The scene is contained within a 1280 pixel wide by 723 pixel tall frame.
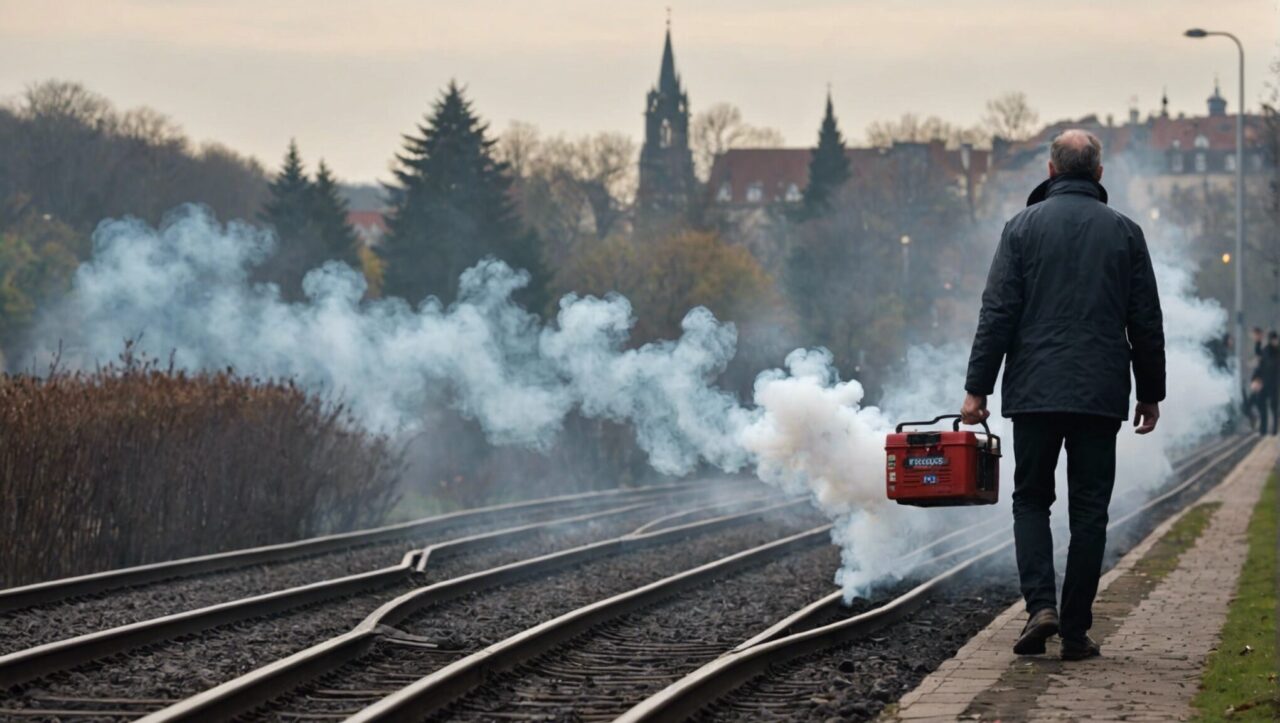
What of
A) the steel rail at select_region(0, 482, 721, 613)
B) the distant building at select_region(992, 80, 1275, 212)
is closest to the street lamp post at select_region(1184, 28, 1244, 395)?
the steel rail at select_region(0, 482, 721, 613)

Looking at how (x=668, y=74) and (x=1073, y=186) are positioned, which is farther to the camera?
(x=668, y=74)

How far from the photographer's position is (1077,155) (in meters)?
9.23

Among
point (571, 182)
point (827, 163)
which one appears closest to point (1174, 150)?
point (827, 163)

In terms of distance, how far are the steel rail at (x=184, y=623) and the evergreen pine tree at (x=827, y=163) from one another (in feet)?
312

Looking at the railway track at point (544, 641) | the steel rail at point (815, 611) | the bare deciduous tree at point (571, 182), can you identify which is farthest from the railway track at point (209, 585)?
the bare deciduous tree at point (571, 182)

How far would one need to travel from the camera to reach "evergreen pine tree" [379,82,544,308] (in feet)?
154

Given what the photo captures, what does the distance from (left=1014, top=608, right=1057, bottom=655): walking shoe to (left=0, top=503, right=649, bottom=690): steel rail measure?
15.9 feet

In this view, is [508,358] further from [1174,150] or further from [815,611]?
[1174,150]

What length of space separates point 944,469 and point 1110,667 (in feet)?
4.72

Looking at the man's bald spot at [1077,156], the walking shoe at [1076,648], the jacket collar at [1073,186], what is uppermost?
the man's bald spot at [1077,156]

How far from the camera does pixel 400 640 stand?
35.6ft

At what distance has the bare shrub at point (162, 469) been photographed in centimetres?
1697

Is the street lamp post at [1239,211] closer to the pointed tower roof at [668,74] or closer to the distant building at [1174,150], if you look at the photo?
the distant building at [1174,150]

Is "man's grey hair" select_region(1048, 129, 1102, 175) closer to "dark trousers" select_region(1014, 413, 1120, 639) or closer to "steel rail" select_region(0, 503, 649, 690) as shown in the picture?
"dark trousers" select_region(1014, 413, 1120, 639)
